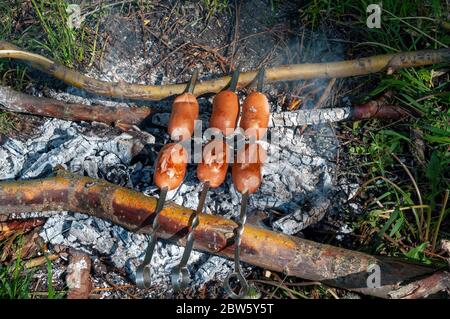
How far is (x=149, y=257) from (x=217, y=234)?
15.5 inches

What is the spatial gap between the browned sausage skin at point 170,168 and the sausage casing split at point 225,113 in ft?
1.08

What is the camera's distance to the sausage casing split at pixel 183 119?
291cm

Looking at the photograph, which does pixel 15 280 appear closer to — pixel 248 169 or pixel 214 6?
pixel 248 169

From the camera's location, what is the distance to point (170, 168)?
8.85 feet

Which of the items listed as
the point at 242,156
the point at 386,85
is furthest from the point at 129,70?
the point at 386,85

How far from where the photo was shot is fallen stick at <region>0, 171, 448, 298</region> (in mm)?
2621

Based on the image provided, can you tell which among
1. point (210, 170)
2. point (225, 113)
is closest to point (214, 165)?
point (210, 170)

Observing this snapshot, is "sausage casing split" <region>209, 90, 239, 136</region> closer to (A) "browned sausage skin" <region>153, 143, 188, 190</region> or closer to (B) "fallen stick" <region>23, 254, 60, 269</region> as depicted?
(A) "browned sausage skin" <region>153, 143, 188, 190</region>

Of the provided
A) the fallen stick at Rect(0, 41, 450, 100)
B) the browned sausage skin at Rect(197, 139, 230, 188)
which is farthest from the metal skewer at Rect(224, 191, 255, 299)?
the fallen stick at Rect(0, 41, 450, 100)

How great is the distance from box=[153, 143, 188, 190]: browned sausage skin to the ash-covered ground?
0.26m

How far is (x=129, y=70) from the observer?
364 centimetres

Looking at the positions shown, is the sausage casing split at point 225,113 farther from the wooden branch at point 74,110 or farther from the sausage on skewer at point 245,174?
the wooden branch at point 74,110

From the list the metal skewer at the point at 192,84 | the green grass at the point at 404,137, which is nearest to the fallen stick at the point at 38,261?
the metal skewer at the point at 192,84

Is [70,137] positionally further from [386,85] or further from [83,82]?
[386,85]
